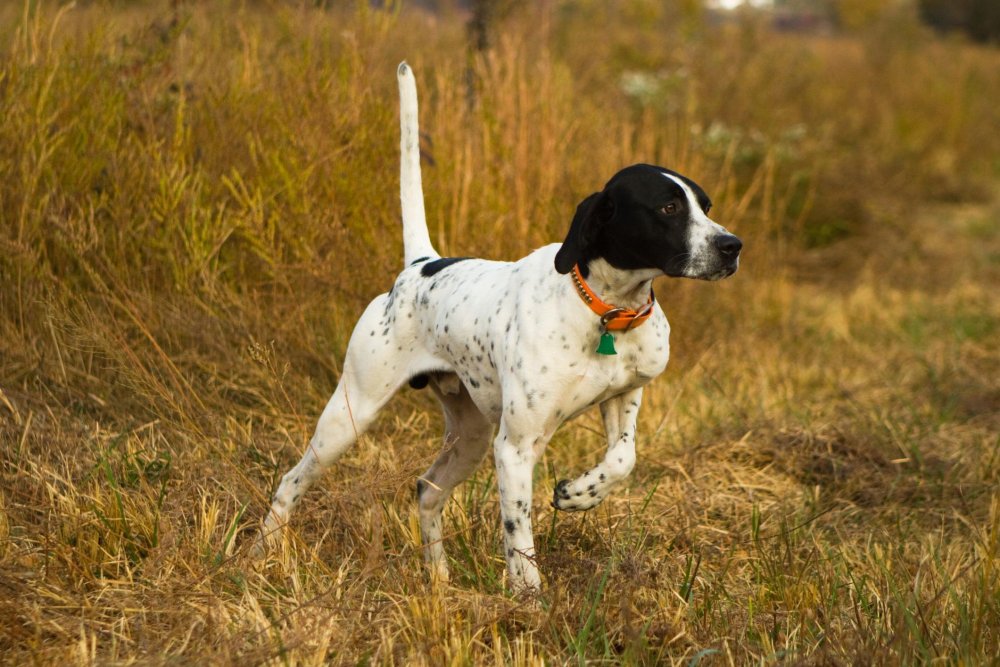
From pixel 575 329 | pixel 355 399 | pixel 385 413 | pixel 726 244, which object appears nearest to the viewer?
pixel 726 244

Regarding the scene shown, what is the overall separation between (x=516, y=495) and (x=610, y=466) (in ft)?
0.89

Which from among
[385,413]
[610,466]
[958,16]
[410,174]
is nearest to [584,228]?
[610,466]

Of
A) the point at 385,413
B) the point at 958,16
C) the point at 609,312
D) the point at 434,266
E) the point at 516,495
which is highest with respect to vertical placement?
the point at 609,312

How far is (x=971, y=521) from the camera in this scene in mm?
3957

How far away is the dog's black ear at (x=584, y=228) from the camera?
3.02m

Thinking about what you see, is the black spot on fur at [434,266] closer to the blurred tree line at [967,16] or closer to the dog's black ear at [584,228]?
the dog's black ear at [584,228]

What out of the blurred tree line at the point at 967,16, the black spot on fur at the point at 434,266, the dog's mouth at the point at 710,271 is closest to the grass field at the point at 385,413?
the black spot on fur at the point at 434,266

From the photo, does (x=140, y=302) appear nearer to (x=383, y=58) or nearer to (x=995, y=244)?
(x=383, y=58)

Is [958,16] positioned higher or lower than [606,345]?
lower

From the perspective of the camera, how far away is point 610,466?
313 centimetres

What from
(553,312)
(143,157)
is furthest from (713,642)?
(143,157)

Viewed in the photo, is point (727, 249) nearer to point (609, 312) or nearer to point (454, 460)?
point (609, 312)

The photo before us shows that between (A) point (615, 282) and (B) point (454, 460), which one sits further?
(B) point (454, 460)

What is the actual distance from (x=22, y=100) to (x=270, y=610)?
2.77 metres
